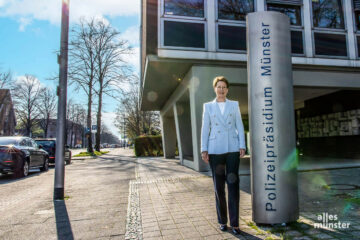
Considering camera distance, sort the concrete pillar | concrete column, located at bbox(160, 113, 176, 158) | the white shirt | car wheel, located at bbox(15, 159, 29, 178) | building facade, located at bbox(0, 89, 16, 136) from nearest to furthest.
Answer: the white shirt
car wheel, located at bbox(15, 159, 29, 178)
the concrete pillar
concrete column, located at bbox(160, 113, 176, 158)
building facade, located at bbox(0, 89, 16, 136)

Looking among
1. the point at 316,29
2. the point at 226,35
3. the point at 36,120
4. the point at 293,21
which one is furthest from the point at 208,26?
the point at 36,120

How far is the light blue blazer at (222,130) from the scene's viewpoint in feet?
10.5

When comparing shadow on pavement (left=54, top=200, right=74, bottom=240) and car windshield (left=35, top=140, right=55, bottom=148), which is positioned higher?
car windshield (left=35, top=140, right=55, bottom=148)

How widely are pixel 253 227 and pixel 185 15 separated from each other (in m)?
7.47

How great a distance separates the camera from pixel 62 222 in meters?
3.93

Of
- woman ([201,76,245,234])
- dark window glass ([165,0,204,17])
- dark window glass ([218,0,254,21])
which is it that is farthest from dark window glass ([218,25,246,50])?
woman ([201,76,245,234])

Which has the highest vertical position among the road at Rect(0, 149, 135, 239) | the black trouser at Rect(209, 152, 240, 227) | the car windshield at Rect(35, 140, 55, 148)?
the car windshield at Rect(35, 140, 55, 148)

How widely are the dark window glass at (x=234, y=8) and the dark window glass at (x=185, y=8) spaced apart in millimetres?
736

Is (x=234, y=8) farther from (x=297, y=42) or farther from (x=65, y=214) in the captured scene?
(x=65, y=214)

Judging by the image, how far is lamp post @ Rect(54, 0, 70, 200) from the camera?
5437 mm

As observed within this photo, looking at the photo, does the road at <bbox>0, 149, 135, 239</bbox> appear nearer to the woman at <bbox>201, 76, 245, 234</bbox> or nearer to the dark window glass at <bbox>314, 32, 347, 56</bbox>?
the woman at <bbox>201, 76, 245, 234</bbox>

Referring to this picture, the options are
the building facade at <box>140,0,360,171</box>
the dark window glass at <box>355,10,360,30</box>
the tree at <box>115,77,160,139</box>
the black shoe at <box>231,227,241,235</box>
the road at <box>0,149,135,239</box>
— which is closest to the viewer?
the black shoe at <box>231,227,241,235</box>

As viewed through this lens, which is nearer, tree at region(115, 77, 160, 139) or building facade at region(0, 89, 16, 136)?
tree at region(115, 77, 160, 139)

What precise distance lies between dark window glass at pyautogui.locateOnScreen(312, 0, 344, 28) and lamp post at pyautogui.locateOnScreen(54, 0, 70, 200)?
28.6ft
